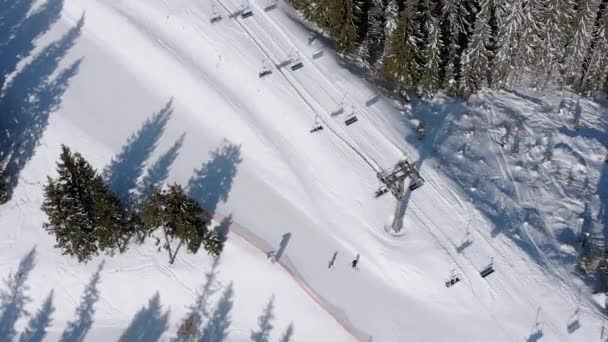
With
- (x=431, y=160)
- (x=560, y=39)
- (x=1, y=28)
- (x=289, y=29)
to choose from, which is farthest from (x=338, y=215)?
(x=1, y=28)

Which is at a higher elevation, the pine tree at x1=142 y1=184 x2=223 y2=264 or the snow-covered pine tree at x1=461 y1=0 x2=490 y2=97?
the snow-covered pine tree at x1=461 y1=0 x2=490 y2=97

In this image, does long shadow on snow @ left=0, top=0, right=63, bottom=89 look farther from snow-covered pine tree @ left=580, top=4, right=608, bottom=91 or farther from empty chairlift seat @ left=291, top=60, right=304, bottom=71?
snow-covered pine tree @ left=580, top=4, right=608, bottom=91

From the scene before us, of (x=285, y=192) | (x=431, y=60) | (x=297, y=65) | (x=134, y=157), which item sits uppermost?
(x=431, y=60)

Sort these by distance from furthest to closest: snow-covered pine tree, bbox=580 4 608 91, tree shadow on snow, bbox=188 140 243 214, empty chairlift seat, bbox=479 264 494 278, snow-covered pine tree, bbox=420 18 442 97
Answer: snow-covered pine tree, bbox=580 4 608 91 → snow-covered pine tree, bbox=420 18 442 97 → tree shadow on snow, bbox=188 140 243 214 → empty chairlift seat, bbox=479 264 494 278

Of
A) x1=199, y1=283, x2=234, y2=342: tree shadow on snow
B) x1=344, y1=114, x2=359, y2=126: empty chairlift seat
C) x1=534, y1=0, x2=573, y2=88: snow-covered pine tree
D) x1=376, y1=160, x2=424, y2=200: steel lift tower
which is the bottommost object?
x1=199, y1=283, x2=234, y2=342: tree shadow on snow

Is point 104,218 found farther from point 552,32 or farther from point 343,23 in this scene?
point 552,32

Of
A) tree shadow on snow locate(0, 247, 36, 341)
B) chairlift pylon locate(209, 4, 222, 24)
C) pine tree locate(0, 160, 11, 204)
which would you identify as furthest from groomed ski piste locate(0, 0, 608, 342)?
pine tree locate(0, 160, 11, 204)

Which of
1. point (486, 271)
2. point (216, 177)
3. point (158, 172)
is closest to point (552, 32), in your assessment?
point (486, 271)
